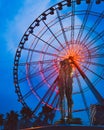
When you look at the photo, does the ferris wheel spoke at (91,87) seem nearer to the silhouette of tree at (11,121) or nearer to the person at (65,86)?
the person at (65,86)

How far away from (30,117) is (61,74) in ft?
53.6

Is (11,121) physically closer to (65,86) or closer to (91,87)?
(91,87)

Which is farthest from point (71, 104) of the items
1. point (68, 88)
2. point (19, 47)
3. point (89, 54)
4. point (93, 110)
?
point (93, 110)

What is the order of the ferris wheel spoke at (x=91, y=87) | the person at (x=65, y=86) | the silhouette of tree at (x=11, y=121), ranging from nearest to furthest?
the person at (x=65, y=86) → the ferris wheel spoke at (x=91, y=87) → the silhouette of tree at (x=11, y=121)

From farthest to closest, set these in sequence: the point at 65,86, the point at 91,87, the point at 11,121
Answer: the point at 11,121
the point at 91,87
the point at 65,86

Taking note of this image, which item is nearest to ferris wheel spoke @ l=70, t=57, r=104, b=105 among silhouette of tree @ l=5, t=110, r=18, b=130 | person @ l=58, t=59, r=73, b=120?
person @ l=58, t=59, r=73, b=120

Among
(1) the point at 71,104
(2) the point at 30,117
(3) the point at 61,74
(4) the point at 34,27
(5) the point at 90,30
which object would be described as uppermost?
(4) the point at 34,27

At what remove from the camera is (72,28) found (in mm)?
36500

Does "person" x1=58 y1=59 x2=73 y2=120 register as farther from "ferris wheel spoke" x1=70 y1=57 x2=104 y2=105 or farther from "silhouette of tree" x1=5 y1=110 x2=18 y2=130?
"silhouette of tree" x1=5 y1=110 x2=18 y2=130

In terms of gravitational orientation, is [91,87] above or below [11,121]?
below

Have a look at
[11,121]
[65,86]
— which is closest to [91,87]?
[65,86]

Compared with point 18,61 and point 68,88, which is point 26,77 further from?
point 68,88

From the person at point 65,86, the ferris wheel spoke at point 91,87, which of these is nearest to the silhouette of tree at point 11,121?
the ferris wheel spoke at point 91,87

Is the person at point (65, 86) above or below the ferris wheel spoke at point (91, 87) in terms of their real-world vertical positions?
below
